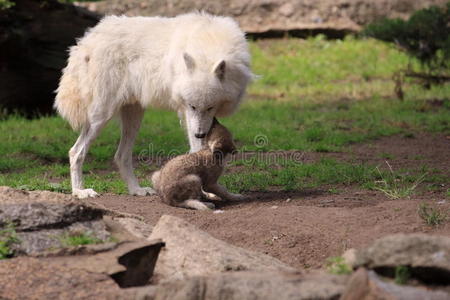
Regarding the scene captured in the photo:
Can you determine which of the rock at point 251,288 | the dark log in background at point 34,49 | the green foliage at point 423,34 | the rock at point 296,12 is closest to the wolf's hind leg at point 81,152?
the rock at point 251,288

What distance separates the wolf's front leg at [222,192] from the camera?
7.23m

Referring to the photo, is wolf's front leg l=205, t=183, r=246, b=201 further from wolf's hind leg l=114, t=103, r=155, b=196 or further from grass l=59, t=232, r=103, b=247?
grass l=59, t=232, r=103, b=247

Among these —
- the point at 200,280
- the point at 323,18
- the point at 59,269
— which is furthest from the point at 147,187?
the point at 323,18

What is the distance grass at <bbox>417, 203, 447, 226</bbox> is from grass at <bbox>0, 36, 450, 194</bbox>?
179cm

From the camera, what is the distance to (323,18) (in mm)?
17000

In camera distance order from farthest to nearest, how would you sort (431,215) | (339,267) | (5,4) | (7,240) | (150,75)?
1. (5,4)
2. (150,75)
3. (431,215)
4. (7,240)
5. (339,267)

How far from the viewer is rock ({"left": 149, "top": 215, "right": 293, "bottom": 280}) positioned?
4895mm

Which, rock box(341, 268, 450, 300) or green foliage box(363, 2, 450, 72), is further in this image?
green foliage box(363, 2, 450, 72)

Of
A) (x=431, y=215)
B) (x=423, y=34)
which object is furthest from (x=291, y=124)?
(x=431, y=215)

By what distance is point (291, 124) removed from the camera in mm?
11531

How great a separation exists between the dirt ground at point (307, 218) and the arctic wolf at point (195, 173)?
0.14m

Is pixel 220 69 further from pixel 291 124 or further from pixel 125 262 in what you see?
pixel 291 124

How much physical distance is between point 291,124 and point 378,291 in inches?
315

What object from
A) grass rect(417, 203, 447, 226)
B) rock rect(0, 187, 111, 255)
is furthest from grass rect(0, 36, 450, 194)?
rock rect(0, 187, 111, 255)
